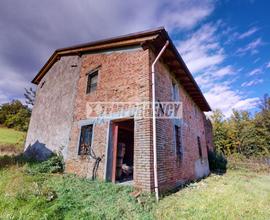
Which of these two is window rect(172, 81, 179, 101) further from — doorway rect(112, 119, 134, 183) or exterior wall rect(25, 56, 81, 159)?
exterior wall rect(25, 56, 81, 159)

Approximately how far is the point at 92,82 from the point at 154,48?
3682mm

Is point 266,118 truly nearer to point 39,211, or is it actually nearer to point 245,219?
point 245,219

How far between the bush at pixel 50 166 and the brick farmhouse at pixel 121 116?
355 mm

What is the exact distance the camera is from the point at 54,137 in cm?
936

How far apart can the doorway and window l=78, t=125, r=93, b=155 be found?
4.01ft

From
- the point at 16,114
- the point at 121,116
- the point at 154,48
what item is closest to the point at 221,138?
the point at 154,48

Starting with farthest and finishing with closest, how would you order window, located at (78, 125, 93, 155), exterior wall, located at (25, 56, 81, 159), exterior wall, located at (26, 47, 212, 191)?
1. exterior wall, located at (25, 56, 81, 159)
2. window, located at (78, 125, 93, 155)
3. exterior wall, located at (26, 47, 212, 191)

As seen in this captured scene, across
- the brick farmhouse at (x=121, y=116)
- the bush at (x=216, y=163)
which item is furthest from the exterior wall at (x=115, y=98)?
the bush at (x=216, y=163)

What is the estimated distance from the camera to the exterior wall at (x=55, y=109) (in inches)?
352

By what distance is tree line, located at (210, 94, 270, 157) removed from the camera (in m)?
25.9

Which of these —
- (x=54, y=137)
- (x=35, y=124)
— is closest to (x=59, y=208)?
(x=54, y=137)

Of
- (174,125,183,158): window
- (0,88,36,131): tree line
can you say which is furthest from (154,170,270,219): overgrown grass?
(0,88,36,131): tree line

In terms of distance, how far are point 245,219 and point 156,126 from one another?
3103 millimetres

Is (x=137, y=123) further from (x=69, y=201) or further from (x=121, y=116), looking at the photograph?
(x=69, y=201)
